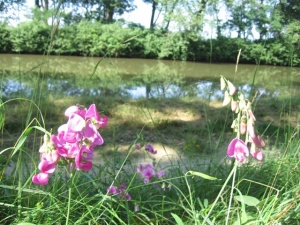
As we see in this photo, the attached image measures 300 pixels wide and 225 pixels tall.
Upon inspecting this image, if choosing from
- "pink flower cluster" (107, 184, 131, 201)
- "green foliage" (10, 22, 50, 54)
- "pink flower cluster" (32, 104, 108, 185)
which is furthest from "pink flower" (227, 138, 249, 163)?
"green foliage" (10, 22, 50, 54)

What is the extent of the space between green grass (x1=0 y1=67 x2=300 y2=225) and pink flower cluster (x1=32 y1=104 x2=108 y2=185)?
0.06m

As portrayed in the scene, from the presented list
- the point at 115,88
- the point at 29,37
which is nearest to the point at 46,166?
the point at 115,88

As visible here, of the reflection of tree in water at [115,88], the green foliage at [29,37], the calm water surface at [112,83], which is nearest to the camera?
the calm water surface at [112,83]

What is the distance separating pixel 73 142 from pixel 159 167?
166cm

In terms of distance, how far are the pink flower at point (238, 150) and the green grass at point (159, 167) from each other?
4 cm

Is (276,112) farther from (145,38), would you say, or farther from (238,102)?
(145,38)

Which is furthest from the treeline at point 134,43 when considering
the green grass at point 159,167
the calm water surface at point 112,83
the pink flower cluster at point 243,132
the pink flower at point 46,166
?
the pink flower at point 46,166

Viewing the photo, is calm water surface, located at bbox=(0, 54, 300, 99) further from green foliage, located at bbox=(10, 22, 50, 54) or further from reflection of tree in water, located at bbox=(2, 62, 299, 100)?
green foliage, located at bbox=(10, 22, 50, 54)

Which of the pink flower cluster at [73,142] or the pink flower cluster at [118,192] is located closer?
the pink flower cluster at [73,142]

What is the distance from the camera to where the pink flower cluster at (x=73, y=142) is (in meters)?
0.71

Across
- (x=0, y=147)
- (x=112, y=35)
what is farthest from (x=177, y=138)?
(x=112, y=35)

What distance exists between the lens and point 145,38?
23.1m

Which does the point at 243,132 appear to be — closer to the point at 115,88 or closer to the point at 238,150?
the point at 238,150

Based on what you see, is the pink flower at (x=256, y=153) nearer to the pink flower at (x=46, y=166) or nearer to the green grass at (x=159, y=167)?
the green grass at (x=159, y=167)
